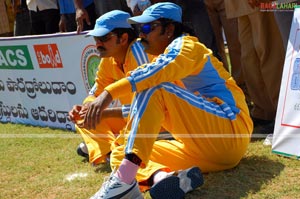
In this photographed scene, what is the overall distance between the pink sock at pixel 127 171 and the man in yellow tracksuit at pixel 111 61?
0.81 m

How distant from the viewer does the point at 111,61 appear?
11.9ft

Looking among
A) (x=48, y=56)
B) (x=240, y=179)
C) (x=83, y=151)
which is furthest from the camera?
(x=48, y=56)

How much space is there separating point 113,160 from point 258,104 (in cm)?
177

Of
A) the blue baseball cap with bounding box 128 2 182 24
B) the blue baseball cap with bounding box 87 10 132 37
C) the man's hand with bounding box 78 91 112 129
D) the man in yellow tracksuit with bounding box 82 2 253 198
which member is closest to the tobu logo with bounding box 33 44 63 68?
the blue baseball cap with bounding box 87 10 132 37

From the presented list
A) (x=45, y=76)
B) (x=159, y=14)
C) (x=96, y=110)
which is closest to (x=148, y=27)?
(x=159, y=14)

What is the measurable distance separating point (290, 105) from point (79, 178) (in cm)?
153

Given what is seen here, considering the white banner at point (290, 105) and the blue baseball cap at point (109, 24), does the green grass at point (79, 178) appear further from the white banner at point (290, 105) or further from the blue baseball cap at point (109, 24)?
the blue baseball cap at point (109, 24)

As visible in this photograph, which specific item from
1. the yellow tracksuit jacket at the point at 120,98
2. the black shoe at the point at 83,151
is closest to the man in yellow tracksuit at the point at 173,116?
the yellow tracksuit jacket at the point at 120,98

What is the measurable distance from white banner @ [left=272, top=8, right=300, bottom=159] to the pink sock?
1.23m

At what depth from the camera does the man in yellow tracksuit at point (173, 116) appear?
258 centimetres

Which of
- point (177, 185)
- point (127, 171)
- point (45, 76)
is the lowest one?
point (45, 76)

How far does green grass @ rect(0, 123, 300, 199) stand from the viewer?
110 inches

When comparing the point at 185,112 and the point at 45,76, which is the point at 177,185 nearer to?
the point at 185,112

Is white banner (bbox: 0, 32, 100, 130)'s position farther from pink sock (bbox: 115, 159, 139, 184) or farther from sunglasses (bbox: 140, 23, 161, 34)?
pink sock (bbox: 115, 159, 139, 184)
